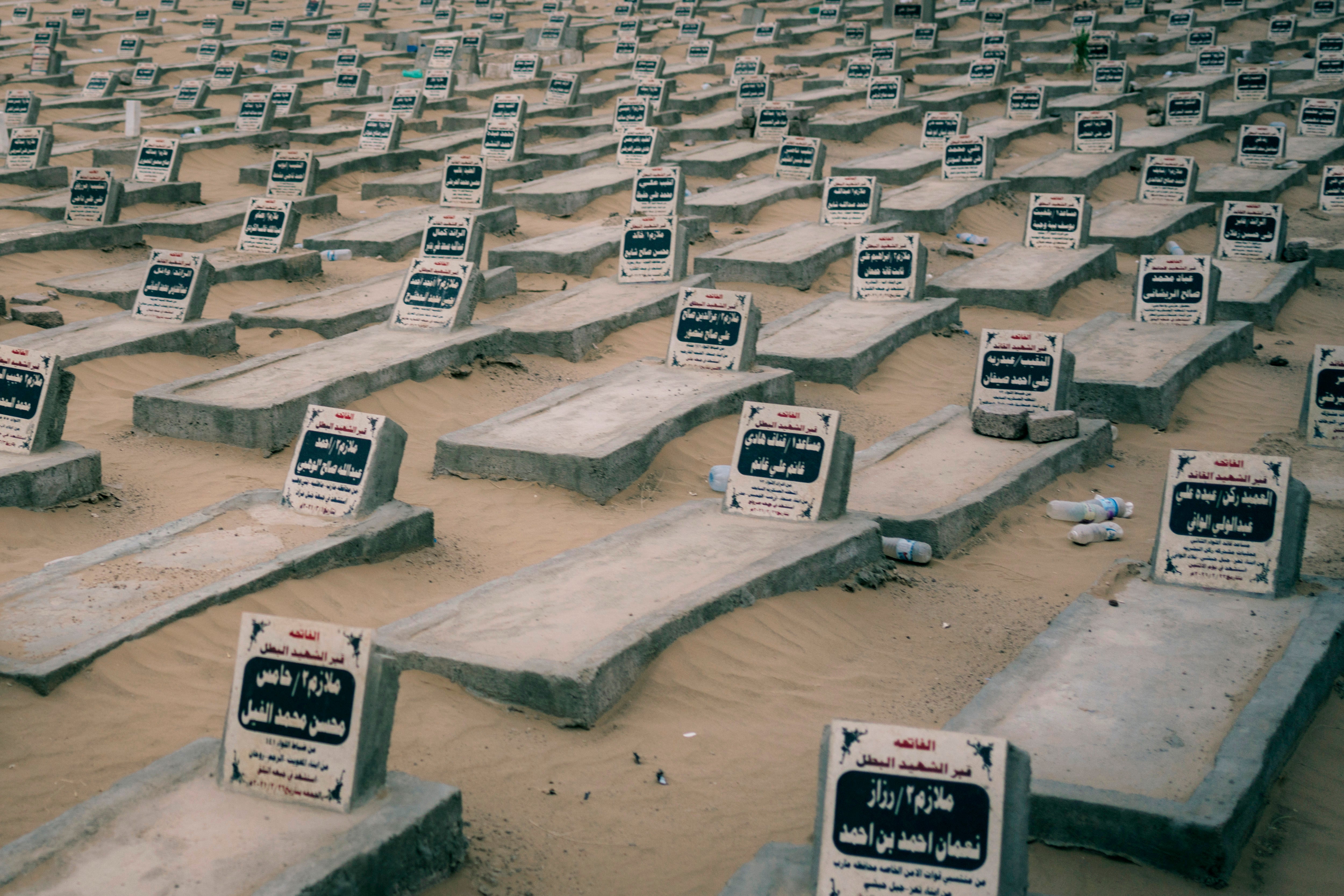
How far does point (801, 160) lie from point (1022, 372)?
9388 millimetres

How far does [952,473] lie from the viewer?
776 centimetres

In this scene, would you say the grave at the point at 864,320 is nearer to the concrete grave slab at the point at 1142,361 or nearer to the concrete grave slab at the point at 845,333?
the concrete grave slab at the point at 845,333

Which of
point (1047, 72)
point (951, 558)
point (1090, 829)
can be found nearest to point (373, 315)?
point (951, 558)

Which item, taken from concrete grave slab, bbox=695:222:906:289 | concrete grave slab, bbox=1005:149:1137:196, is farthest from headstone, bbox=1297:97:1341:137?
concrete grave slab, bbox=695:222:906:289

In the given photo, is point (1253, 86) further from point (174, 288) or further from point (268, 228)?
point (174, 288)

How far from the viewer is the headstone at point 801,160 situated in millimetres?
17281

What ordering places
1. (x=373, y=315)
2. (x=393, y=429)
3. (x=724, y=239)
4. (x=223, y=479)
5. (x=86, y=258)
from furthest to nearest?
(x=724, y=239) < (x=86, y=258) < (x=373, y=315) < (x=223, y=479) < (x=393, y=429)

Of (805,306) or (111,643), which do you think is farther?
(805,306)

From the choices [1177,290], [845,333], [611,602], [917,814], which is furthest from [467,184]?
[917,814]

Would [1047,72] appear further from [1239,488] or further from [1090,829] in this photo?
[1090,829]

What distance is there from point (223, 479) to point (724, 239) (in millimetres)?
8179

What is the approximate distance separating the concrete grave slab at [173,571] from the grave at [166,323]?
3796 mm

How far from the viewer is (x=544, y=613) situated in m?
5.62

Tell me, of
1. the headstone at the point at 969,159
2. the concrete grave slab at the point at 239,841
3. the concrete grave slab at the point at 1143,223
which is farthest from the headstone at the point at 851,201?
the concrete grave slab at the point at 239,841
